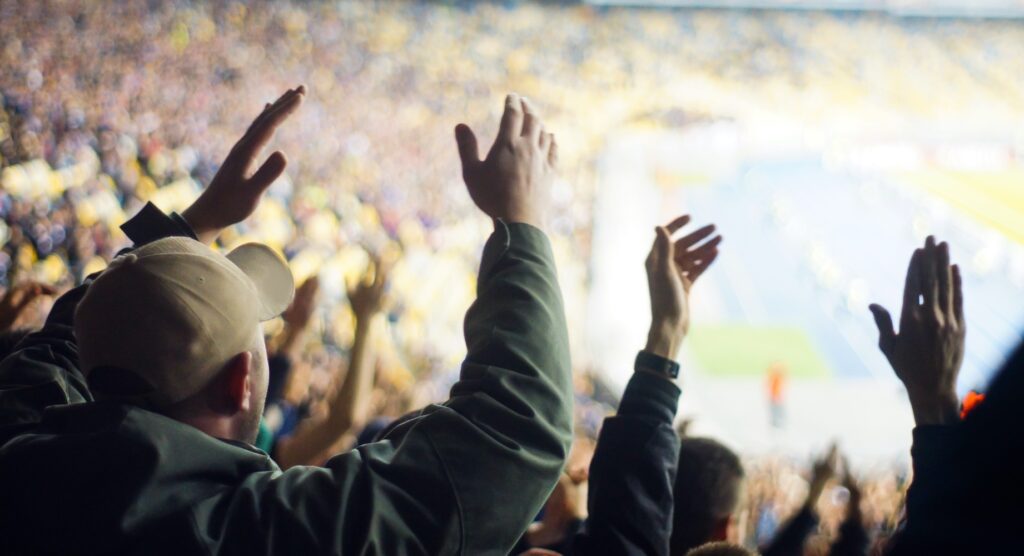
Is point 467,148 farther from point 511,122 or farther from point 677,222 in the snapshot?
point 677,222

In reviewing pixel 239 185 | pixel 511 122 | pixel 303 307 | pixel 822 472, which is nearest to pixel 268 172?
pixel 239 185

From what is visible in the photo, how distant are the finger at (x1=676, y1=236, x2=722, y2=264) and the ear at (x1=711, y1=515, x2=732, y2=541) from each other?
1.51 feet

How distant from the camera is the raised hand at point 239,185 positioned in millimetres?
1199

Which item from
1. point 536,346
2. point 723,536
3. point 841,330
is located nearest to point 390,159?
point 841,330

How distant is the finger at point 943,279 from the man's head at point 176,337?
34.7 inches

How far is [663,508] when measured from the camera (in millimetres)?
1150

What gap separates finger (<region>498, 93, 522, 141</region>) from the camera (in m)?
0.94

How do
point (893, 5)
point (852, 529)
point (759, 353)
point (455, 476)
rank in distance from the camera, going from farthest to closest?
point (893, 5) < point (759, 353) < point (852, 529) < point (455, 476)

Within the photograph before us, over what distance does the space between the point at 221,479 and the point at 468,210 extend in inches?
271

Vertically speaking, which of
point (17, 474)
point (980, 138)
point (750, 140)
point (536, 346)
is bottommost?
point (17, 474)

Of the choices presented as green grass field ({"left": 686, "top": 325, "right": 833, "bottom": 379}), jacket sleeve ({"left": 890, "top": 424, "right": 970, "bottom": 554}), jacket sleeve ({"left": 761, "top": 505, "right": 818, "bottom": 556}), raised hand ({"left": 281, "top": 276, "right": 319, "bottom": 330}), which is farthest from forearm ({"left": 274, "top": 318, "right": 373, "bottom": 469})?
green grass field ({"left": 686, "top": 325, "right": 833, "bottom": 379})

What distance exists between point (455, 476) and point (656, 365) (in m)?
0.56

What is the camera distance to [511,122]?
940 millimetres

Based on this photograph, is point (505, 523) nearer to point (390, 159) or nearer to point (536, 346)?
point (536, 346)
